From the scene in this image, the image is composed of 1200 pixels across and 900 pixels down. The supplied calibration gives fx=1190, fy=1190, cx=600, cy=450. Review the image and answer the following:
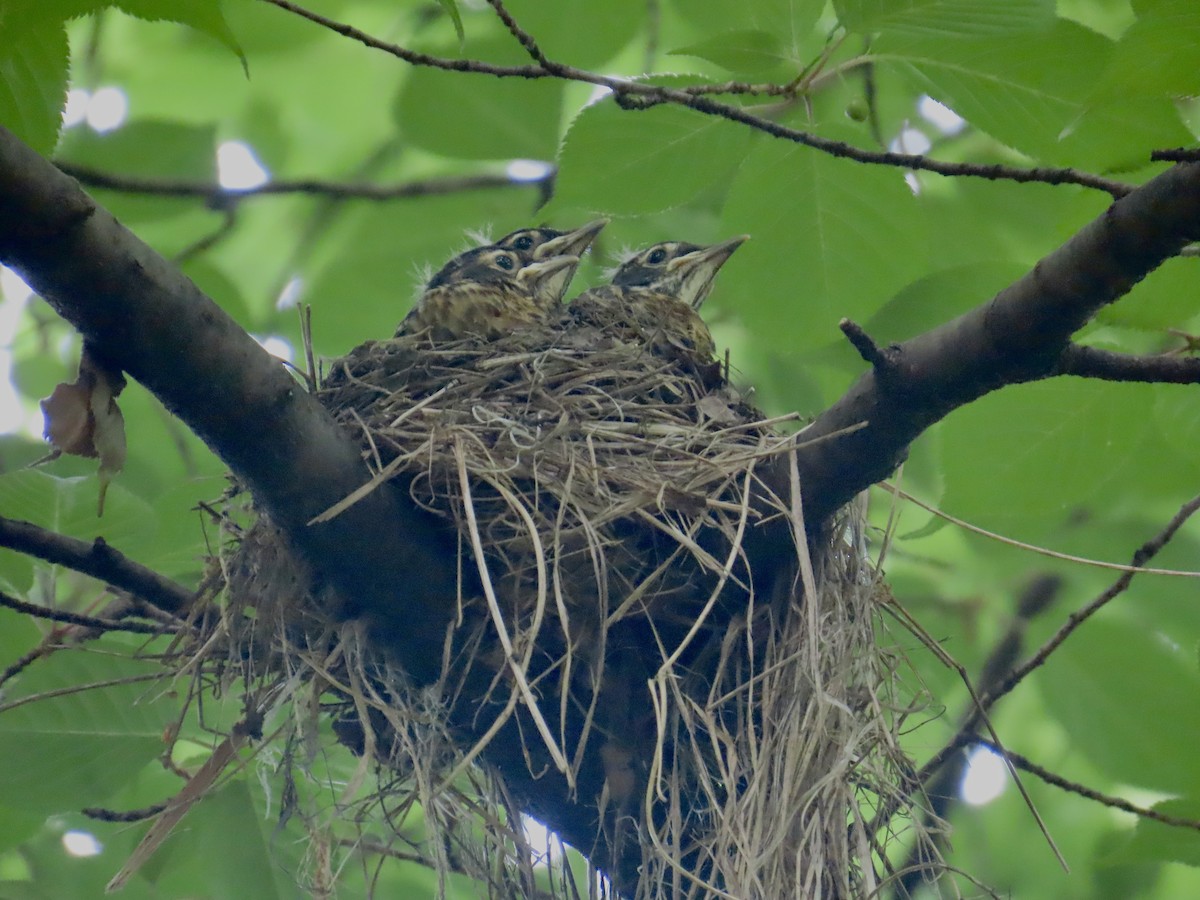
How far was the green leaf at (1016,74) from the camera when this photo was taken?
2.27 meters

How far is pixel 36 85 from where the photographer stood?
165cm


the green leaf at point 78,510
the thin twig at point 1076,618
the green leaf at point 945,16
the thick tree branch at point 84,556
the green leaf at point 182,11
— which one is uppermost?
the green leaf at point 945,16

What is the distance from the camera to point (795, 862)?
82.5 inches

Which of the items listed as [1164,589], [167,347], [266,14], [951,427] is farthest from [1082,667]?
[266,14]

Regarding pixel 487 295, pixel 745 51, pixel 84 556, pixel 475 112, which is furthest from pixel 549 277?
pixel 84 556

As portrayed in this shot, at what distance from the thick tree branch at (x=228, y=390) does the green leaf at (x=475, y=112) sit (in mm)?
1420

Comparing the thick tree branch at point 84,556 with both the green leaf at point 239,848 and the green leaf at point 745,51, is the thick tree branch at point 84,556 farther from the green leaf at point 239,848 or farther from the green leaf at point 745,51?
the green leaf at point 745,51

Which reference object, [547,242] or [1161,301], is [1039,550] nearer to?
[1161,301]

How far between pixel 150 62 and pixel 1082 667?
341 cm

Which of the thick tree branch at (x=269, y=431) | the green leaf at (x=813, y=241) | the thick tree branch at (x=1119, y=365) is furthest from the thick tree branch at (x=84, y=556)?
the thick tree branch at (x=1119, y=365)

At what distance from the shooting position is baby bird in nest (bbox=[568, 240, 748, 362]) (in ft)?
10.2

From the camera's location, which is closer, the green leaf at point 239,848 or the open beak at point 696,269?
the green leaf at point 239,848

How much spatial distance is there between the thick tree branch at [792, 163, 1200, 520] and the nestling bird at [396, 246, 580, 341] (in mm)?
1308

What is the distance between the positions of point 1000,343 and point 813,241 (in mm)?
903
